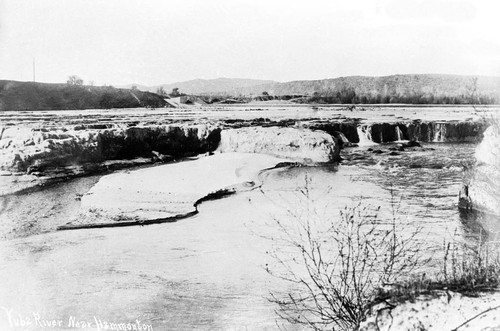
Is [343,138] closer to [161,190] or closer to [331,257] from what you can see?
[161,190]

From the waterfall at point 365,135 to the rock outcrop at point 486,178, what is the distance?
22.5 ft

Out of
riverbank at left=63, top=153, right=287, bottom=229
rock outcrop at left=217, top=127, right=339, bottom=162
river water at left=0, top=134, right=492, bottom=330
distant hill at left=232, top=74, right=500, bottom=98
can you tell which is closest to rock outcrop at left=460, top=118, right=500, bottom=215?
river water at left=0, top=134, right=492, bottom=330

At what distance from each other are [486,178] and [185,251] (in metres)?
4.06

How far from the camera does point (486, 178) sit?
5.99 meters

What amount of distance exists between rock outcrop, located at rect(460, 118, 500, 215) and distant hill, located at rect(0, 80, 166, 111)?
7.17 metres

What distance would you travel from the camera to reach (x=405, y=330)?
2.79m

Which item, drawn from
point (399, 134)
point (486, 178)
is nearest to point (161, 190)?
point (486, 178)

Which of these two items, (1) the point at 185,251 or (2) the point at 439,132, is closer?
(1) the point at 185,251

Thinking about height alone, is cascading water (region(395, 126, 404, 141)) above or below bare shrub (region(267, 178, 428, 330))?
above

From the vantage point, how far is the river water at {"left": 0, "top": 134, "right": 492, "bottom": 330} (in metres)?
4.57

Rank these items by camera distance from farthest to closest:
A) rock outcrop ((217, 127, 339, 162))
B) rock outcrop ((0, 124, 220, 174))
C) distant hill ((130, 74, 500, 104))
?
rock outcrop ((217, 127, 339, 162)) → rock outcrop ((0, 124, 220, 174)) → distant hill ((130, 74, 500, 104))

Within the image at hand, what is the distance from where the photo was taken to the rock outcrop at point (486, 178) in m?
5.66

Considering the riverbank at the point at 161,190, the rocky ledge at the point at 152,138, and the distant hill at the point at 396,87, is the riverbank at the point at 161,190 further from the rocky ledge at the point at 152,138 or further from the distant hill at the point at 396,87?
the distant hill at the point at 396,87

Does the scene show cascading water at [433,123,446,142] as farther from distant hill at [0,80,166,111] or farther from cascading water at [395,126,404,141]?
distant hill at [0,80,166,111]
